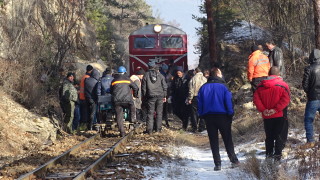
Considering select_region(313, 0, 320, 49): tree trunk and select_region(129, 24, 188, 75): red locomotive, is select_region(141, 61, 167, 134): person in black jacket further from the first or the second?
select_region(129, 24, 188, 75): red locomotive

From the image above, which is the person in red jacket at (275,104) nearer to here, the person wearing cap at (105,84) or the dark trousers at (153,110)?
the dark trousers at (153,110)

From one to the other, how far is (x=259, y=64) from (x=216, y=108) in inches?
128

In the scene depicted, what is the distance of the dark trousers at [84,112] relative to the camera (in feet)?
52.8

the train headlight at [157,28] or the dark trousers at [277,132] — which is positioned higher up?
the train headlight at [157,28]

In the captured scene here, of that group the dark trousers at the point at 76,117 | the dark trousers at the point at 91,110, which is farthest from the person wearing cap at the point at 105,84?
the dark trousers at the point at 76,117

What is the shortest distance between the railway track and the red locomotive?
1097 centimetres

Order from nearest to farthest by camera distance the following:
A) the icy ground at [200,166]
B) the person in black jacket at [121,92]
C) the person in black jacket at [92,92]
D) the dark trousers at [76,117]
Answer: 1. the icy ground at [200,166]
2. the person in black jacket at [121,92]
3. the dark trousers at [76,117]
4. the person in black jacket at [92,92]

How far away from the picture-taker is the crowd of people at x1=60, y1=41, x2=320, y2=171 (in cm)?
843

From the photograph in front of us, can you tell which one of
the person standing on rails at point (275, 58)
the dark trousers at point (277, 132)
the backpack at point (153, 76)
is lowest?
the dark trousers at point (277, 132)

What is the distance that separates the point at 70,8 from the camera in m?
20.5

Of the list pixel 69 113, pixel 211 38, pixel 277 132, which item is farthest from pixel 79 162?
pixel 211 38

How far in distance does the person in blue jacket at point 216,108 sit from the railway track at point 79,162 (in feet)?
6.13

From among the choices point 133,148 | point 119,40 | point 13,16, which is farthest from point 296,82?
point 119,40

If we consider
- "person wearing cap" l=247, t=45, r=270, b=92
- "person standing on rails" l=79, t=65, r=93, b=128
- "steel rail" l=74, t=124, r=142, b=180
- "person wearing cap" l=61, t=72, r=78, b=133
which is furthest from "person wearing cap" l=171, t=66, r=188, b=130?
"person wearing cap" l=247, t=45, r=270, b=92
